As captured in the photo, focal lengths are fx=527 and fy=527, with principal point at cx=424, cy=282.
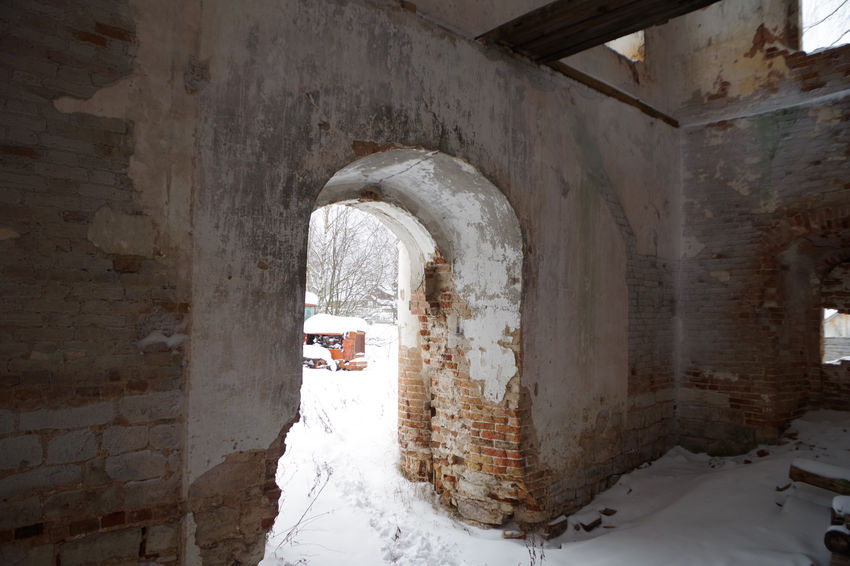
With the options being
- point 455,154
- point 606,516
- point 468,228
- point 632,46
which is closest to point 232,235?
point 455,154

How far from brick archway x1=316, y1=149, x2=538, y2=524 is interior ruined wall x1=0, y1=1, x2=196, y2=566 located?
1.54m

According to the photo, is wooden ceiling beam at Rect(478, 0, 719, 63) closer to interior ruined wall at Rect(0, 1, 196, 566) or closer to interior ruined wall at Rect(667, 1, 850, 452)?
interior ruined wall at Rect(0, 1, 196, 566)

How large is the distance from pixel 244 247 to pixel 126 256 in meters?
0.58

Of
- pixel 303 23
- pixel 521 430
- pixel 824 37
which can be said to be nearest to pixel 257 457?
pixel 521 430

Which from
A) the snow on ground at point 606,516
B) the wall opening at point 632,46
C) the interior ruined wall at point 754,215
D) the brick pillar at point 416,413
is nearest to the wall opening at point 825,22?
the interior ruined wall at point 754,215

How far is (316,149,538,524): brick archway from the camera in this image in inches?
170

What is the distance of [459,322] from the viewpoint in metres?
4.84

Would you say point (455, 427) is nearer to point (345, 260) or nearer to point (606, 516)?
point (606, 516)

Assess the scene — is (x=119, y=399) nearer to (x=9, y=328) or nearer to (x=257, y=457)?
(x=9, y=328)

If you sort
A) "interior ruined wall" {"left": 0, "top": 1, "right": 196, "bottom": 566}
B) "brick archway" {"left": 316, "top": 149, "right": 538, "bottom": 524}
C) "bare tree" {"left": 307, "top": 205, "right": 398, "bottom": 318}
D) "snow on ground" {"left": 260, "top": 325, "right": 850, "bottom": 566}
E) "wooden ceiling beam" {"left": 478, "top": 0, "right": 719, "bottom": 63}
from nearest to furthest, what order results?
"interior ruined wall" {"left": 0, "top": 1, "right": 196, "bottom": 566}
"wooden ceiling beam" {"left": 478, "top": 0, "right": 719, "bottom": 63}
"snow on ground" {"left": 260, "top": 325, "right": 850, "bottom": 566}
"brick archway" {"left": 316, "top": 149, "right": 538, "bottom": 524}
"bare tree" {"left": 307, "top": 205, "right": 398, "bottom": 318}

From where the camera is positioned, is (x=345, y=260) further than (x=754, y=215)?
Yes

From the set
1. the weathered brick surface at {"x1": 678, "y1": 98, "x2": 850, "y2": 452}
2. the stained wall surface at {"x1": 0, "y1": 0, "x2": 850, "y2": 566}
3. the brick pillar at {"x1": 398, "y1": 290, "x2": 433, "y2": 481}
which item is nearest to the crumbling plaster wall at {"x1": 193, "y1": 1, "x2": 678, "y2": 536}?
the stained wall surface at {"x1": 0, "y1": 0, "x2": 850, "y2": 566}

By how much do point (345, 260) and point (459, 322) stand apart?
1322 centimetres

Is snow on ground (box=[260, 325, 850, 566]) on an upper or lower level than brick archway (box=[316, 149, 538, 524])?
lower
